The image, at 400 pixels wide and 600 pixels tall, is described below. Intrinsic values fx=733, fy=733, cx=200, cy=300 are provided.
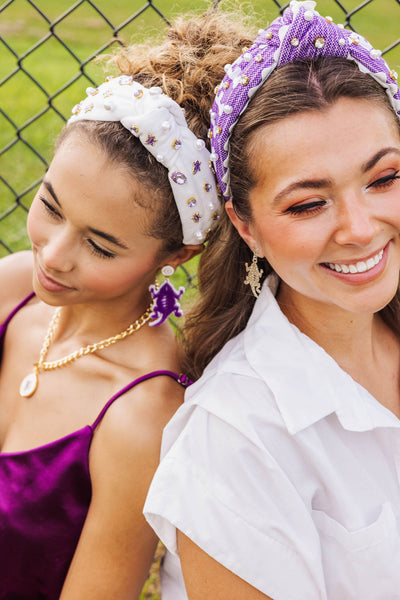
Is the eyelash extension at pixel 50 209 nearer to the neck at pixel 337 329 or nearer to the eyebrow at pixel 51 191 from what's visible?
the eyebrow at pixel 51 191

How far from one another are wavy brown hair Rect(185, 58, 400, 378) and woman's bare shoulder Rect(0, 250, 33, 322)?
71 cm

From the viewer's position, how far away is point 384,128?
6.82 feet

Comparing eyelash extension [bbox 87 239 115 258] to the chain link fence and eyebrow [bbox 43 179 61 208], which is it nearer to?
eyebrow [bbox 43 179 61 208]

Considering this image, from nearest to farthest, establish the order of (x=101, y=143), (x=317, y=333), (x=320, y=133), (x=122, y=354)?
(x=320, y=133) < (x=101, y=143) < (x=317, y=333) < (x=122, y=354)

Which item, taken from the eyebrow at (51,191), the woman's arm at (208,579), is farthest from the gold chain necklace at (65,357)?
the woman's arm at (208,579)

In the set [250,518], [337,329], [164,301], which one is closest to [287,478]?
[250,518]

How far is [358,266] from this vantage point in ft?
6.98

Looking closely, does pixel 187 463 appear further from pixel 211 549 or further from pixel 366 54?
pixel 366 54

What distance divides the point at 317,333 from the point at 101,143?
93cm

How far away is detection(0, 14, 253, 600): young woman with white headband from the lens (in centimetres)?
228

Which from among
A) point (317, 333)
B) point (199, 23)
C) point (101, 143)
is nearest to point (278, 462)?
point (317, 333)

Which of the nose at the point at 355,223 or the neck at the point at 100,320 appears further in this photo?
the neck at the point at 100,320

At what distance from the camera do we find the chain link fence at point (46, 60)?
531 cm

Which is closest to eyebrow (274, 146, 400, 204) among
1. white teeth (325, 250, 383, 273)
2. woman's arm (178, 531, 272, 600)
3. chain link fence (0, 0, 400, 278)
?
white teeth (325, 250, 383, 273)
